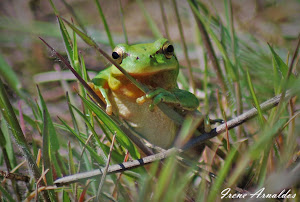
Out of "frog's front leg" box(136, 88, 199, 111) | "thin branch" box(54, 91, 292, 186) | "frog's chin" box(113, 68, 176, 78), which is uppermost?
"frog's chin" box(113, 68, 176, 78)

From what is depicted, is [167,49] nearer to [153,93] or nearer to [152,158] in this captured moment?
[153,93]

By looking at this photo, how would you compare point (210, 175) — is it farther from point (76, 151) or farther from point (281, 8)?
point (281, 8)

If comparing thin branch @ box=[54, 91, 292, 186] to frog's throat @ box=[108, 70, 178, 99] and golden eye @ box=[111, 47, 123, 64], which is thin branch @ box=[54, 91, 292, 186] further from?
golden eye @ box=[111, 47, 123, 64]

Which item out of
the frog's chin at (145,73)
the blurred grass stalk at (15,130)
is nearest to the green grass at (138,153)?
the blurred grass stalk at (15,130)

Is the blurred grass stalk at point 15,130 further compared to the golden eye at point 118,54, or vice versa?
the golden eye at point 118,54

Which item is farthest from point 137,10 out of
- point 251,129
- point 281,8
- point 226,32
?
point 251,129

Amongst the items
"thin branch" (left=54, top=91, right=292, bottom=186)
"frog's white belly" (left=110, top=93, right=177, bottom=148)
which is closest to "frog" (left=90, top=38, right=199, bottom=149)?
"frog's white belly" (left=110, top=93, right=177, bottom=148)

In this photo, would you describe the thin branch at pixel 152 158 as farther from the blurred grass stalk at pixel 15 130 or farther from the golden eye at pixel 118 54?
the golden eye at pixel 118 54

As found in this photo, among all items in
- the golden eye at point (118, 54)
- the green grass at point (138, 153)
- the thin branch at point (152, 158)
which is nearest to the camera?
the green grass at point (138, 153)
